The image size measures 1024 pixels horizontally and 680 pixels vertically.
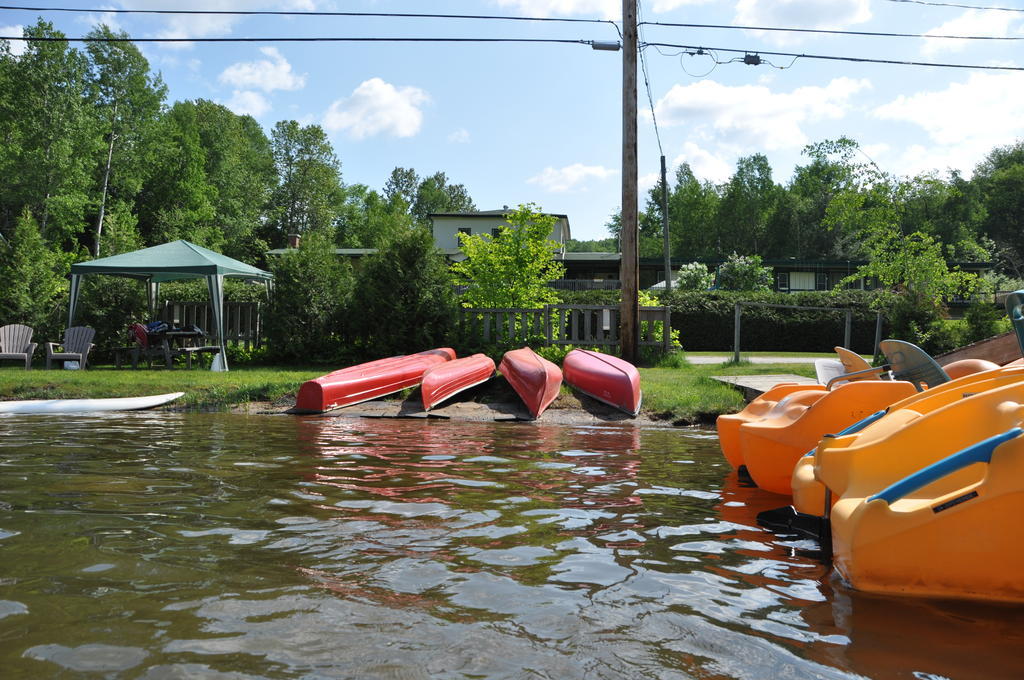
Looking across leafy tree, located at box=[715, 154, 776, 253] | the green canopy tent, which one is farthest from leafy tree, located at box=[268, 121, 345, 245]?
the green canopy tent

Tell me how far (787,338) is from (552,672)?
86.0ft

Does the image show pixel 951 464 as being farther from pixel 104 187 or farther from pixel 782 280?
pixel 782 280

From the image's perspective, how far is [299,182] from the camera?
6341 cm

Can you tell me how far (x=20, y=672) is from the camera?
7.79 ft

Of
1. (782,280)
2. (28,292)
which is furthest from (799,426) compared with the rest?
(782,280)

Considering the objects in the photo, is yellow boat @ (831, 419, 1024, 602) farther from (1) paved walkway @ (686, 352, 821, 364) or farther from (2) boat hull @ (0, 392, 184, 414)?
(1) paved walkway @ (686, 352, 821, 364)

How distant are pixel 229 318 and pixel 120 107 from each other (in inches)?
1163

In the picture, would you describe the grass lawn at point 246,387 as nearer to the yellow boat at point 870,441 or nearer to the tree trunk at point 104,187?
the yellow boat at point 870,441

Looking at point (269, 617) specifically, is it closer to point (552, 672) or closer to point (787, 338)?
point (552, 672)

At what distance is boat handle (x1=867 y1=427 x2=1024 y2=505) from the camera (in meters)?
2.94

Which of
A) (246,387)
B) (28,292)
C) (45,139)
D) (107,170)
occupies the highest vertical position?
(45,139)

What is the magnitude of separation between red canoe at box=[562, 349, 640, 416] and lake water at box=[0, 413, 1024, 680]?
164 inches

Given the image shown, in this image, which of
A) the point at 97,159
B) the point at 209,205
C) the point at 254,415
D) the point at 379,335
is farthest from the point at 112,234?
the point at 254,415

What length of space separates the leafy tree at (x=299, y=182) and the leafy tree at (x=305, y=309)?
48620 millimetres
